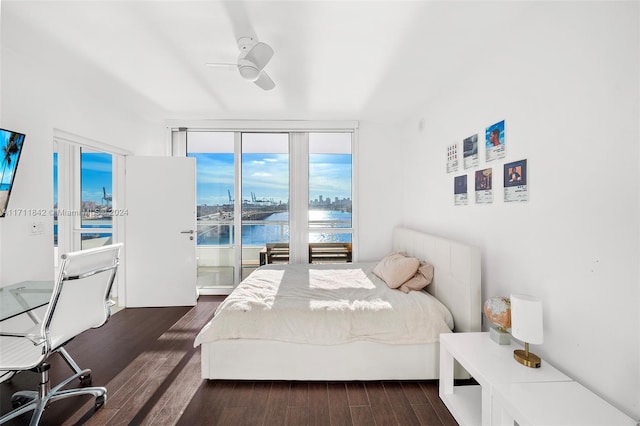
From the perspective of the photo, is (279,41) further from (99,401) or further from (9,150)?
(99,401)

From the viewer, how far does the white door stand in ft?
11.8

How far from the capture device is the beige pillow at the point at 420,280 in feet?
8.25

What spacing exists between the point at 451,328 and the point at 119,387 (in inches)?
103

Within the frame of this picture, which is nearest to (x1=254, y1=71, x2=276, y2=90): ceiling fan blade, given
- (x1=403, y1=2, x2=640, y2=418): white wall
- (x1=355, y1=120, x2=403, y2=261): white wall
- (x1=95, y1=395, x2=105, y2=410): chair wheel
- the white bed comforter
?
(x1=403, y1=2, x2=640, y2=418): white wall

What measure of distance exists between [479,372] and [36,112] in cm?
392

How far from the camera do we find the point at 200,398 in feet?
6.33

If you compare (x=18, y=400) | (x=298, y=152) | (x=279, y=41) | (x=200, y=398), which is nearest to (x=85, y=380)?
(x=18, y=400)

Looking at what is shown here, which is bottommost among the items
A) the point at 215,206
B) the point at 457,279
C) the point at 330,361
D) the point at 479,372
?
the point at 330,361

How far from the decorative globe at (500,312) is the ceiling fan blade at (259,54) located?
230 cm

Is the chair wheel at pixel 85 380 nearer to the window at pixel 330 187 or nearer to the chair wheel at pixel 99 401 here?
the chair wheel at pixel 99 401

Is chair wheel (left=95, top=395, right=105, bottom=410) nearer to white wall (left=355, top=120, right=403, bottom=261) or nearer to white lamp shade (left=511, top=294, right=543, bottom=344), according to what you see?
white lamp shade (left=511, top=294, right=543, bottom=344)

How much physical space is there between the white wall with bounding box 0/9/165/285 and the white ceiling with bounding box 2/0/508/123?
0.08 metres

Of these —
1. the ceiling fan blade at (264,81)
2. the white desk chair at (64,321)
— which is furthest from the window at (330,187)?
the white desk chair at (64,321)

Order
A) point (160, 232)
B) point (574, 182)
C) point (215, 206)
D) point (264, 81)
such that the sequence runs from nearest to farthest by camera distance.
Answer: point (574, 182) < point (264, 81) < point (160, 232) < point (215, 206)
